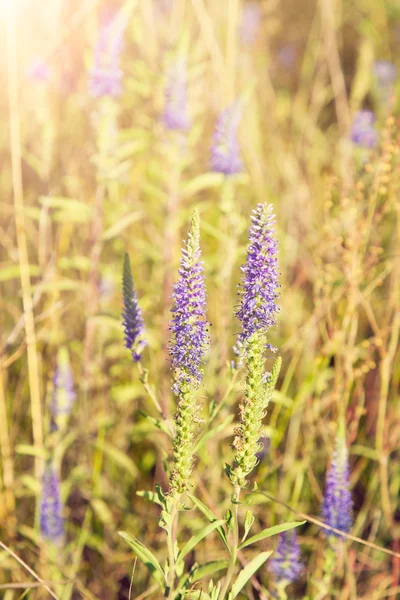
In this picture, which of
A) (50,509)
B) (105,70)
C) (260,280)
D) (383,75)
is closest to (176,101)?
(105,70)

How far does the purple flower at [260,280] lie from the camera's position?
1340 mm

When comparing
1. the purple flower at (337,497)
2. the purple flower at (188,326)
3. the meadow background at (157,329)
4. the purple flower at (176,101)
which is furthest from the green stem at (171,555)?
the purple flower at (176,101)

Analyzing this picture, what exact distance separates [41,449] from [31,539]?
458mm

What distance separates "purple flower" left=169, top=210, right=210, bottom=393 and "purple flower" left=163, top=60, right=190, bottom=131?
166 cm

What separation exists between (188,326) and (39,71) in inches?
95.2

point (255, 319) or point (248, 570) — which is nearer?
point (255, 319)

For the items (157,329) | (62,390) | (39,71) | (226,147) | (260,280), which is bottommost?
(62,390)

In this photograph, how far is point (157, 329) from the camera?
3.33 m

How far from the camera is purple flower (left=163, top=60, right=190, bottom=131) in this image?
2846 mm

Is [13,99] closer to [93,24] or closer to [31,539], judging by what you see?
[93,24]

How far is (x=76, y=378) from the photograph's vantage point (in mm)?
3461

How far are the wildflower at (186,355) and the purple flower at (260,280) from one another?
4.1 inches

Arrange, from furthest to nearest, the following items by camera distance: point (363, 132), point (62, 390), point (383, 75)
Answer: point (383, 75), point (363, 132), point (62, 390)

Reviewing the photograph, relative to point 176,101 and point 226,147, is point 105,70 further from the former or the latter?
point 226,147
